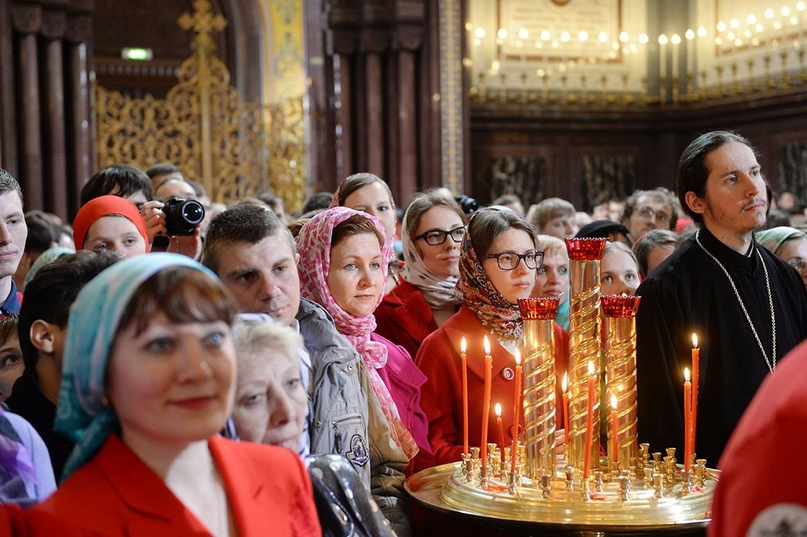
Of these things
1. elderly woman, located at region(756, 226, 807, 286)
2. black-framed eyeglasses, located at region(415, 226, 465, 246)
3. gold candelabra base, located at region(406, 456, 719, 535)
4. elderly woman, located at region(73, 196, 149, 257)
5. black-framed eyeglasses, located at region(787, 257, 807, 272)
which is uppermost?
elderly woman, located at region(73, 196, 149, 257)

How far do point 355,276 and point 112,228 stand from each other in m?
1.05

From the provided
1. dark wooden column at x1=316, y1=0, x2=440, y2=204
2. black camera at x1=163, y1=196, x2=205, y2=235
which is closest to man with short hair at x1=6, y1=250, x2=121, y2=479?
black camera at x1=163, y1=196, x2=205, y2=235

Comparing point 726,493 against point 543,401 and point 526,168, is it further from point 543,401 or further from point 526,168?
point 526,168

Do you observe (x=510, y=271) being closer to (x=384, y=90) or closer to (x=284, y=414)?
(x=284, y=414)

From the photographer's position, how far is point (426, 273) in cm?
458

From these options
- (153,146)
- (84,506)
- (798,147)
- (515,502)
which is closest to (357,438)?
(515,502)

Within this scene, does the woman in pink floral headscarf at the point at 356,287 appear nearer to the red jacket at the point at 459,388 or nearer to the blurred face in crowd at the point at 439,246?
the red jacket at the point at 459,388

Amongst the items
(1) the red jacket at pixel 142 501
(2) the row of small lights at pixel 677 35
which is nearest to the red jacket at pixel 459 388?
(1) the red jacket at pixel 142 501

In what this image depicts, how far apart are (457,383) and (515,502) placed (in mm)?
989

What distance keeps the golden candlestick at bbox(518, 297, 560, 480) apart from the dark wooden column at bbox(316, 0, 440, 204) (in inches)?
356

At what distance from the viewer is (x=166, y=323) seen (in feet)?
5.57

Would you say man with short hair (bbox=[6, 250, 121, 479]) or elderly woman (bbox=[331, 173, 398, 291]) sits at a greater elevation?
elderly woman (bbox=[331, 173, 398, 291])

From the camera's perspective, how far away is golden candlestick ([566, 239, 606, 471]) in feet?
9.25

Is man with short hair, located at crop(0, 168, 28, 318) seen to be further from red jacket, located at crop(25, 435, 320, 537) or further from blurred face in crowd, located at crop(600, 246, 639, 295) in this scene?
blurred face in crowd, located at crop(600, 246, 639, 295)
